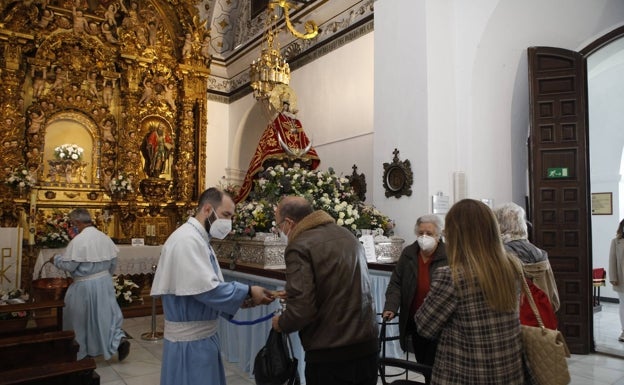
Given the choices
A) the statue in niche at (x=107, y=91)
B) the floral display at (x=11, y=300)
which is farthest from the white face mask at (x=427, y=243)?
the statue in niche at (x=107, y=91)

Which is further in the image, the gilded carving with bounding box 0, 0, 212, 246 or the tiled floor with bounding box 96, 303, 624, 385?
the gilded carving with bounding box 0, 0, 212, 246

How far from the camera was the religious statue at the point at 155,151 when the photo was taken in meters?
10.7

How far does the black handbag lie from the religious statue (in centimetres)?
888

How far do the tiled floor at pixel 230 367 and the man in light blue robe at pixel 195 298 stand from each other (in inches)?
84.6

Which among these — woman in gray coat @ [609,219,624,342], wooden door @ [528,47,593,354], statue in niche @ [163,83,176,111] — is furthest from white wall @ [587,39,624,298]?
statue in niche @ [163,83,176,111]

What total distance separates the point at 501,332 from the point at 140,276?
7.91 m

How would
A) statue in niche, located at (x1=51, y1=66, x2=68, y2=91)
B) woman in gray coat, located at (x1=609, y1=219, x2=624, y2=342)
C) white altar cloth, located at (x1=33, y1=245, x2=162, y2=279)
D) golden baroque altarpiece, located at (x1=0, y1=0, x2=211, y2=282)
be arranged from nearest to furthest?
1. woman in gray coat, located at (x1=609, y1=219, x2=624, y2=342)
2. white altar cloth, located at (x1=33, y1=245, x2=162, y2=279)
3. golden baroque altarpiece, located at (x1=0, y1=0, x2=211, y2=282)
4. statue in niche, located at (x1=51, y1=66, x2=68, y2=91)

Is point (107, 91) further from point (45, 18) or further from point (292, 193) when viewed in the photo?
point (292, 193)

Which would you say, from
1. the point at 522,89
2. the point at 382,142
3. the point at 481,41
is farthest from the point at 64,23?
the point at 522,89

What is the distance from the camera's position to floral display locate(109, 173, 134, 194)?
32.3ft

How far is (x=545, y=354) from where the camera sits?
7.36 ft

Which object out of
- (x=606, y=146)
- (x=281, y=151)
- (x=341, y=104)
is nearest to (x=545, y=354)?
(x=281, y=151)

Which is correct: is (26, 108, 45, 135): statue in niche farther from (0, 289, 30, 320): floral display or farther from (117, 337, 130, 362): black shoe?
(117, 337, 130, 362): black shoe

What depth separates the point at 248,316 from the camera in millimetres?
5121
